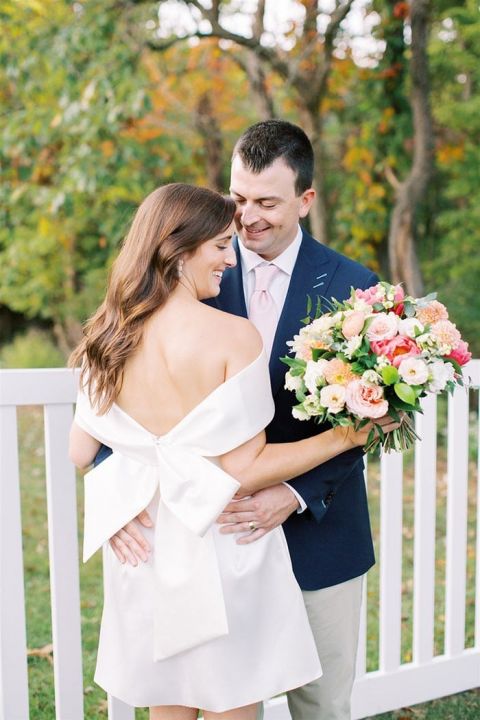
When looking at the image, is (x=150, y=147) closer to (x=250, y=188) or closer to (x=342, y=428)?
(x=250, y=188)

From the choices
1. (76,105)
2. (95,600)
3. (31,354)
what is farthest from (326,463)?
(31,354)

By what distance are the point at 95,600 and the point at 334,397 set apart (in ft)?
11.9

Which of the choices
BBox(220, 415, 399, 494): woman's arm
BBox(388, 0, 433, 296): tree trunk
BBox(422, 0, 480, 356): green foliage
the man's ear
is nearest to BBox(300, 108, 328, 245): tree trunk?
BBox(388, 0, 433, 296): tree trunk

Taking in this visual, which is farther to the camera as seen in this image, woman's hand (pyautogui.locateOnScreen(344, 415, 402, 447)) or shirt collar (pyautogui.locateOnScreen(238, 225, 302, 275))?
shirt collar (pyautogui.locateOnScreen(238, 225, 302, 275))

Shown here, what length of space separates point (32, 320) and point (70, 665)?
13.3m

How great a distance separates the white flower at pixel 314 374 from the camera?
2.07m

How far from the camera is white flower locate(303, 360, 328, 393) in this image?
207 centimetres

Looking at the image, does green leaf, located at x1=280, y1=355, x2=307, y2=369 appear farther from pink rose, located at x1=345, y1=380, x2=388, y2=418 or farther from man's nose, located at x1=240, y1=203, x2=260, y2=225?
man's nose, located at x1=240, y1=203, x2=260, y2=225

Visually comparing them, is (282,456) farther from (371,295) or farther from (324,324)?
(371,295)

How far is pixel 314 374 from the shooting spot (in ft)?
6.81

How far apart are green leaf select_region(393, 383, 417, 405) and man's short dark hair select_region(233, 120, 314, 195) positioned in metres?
0.90

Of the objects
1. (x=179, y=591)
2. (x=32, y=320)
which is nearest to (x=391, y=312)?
(x=179, y=591)

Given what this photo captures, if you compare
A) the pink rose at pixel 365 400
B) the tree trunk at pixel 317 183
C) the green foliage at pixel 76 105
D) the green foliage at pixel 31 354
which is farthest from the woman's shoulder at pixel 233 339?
the green foliage at pixel 31 354

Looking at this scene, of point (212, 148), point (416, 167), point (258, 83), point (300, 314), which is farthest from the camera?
point (212, 148)
